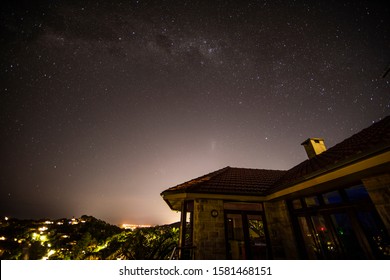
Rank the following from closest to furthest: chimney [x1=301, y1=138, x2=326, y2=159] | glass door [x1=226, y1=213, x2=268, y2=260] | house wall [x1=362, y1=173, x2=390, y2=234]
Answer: house wall [x1=362, y1=173, x2=390, y2=234] < glass door [x1=226, y1=213, x2=268, y2=260] < chimney [x1=301, y1=138, x2=326, y2=159]

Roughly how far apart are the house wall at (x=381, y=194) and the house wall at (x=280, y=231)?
9.44 feet

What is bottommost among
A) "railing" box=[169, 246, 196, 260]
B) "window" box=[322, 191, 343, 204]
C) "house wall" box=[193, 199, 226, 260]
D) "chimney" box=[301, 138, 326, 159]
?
"railing" box=[169, 246, 196, 260]

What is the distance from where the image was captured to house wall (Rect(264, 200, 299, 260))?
6.12m

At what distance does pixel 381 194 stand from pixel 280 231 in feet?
11.7

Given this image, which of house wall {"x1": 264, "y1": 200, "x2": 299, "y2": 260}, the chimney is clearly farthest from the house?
the chimney

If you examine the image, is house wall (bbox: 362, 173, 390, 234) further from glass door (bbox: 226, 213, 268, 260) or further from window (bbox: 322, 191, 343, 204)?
glass door (bbox: 226, 213, 268, 260)

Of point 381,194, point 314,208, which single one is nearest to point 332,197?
point 314,208

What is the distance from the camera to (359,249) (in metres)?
4.66

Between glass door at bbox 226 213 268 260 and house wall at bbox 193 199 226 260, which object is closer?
house wall at bbox 193 199 226 260

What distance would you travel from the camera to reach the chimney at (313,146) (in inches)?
367

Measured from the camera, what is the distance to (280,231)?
654 centimetres

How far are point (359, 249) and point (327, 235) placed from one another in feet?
2.72

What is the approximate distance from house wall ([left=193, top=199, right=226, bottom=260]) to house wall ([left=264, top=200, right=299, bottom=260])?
77.1 inches
